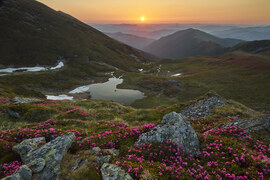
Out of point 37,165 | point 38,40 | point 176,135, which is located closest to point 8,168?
point 37,165

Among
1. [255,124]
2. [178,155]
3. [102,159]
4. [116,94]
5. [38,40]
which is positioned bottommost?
[116,94]

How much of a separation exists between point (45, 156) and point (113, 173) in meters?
3.78

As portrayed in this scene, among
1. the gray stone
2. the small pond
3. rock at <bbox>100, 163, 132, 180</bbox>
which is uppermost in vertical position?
the gray stone

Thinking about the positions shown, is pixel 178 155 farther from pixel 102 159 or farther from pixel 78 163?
pixel 78 163

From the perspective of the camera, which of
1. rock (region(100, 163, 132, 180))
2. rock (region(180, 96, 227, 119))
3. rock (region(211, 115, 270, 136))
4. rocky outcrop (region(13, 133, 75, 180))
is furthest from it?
rock (region(180, 96, 227, 119))

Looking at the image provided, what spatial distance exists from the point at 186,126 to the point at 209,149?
1.92 meters

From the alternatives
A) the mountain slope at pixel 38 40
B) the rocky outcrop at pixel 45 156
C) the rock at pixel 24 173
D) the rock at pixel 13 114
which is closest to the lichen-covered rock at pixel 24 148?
the rocky outcrop at pixel 45 156

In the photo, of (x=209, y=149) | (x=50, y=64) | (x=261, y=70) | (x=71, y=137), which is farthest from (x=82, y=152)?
(x=50, y=64)

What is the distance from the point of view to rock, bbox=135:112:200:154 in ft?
30.0

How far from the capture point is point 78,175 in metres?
6.52

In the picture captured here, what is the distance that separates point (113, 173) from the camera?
22.0 feet

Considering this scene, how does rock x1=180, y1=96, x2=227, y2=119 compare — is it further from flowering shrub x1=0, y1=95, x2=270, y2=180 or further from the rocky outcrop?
the rocky outcrop

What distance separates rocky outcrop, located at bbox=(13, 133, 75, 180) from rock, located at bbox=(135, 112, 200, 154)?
478cm

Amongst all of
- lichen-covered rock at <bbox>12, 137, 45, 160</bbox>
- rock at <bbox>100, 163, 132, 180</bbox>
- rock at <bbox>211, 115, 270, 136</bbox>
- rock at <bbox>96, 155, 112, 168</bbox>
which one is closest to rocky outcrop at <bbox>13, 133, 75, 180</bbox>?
lichen-covered rock at <bbox>12, 137, 45, 160</bbox>
